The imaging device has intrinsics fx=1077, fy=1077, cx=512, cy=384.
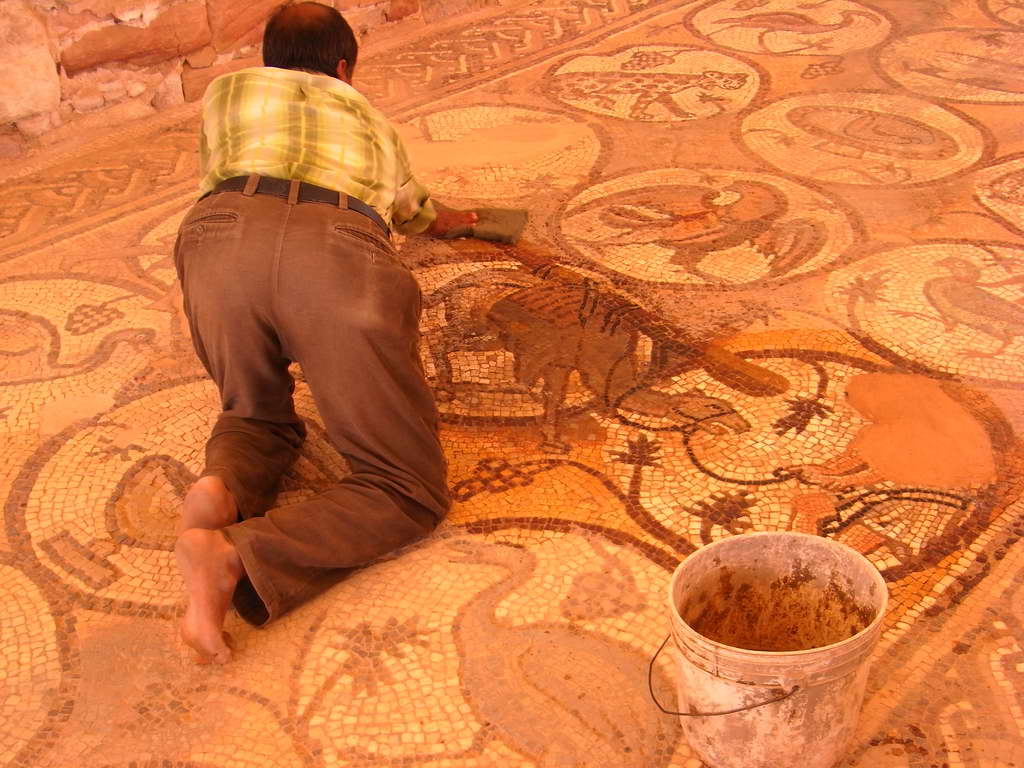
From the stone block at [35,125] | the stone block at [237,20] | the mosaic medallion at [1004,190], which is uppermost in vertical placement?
the stone block at [237,20]

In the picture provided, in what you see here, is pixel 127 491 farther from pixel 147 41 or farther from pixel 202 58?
pixel 202 58

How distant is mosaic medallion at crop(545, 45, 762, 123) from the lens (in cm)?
405

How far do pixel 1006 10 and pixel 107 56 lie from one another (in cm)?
380

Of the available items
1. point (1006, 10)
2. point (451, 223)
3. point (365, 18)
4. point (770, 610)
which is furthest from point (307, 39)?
point (1006, 10)

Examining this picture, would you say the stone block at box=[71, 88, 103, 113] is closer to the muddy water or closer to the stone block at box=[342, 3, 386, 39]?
the stone block at box=[342, 3, 386, 39]

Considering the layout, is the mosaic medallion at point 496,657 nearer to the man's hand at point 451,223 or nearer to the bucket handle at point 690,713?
the bucket handle at point 690,713

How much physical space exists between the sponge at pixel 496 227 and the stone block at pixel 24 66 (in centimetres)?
171

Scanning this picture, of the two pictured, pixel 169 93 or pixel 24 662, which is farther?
pixel 169 93

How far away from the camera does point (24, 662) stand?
6.44 ft

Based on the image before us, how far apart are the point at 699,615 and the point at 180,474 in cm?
122

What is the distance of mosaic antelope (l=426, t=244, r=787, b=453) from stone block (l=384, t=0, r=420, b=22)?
2.26 meters

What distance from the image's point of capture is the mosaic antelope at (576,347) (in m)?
2.54

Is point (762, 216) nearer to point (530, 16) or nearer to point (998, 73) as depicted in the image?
point (998, 73)

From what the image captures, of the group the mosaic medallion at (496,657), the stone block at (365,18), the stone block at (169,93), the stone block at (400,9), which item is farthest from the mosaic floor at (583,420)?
the stone block at (400,9)
